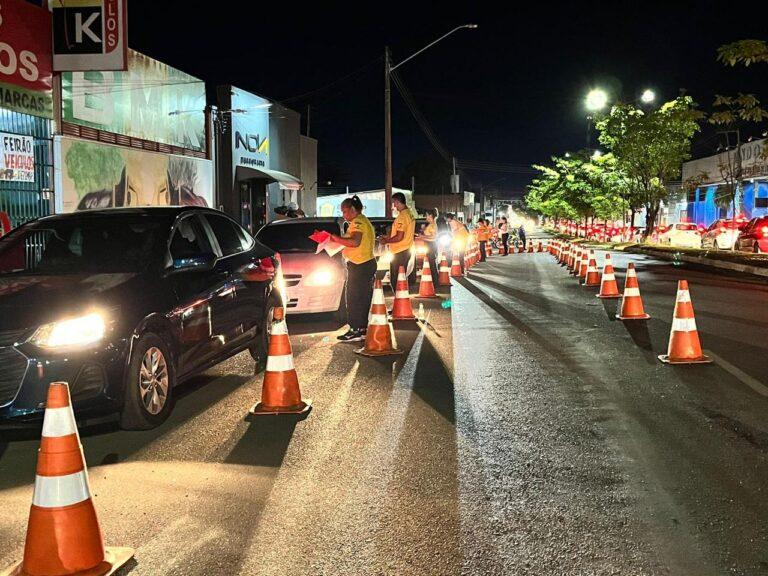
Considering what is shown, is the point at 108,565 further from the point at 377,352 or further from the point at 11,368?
the point at 377,352

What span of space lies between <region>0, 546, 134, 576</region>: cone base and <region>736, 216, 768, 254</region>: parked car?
2768cm

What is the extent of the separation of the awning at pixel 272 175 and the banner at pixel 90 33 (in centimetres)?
1219

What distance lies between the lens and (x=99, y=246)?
7.20 metres

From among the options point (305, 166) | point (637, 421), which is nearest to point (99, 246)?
point (637, 421)

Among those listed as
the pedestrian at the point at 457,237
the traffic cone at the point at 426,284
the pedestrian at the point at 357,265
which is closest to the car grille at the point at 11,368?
the pedestrian at the point at 357,265

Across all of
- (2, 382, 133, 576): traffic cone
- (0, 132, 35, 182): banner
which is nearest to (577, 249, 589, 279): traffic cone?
(0, 132, 35, 182): banner

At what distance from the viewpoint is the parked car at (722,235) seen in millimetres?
35963

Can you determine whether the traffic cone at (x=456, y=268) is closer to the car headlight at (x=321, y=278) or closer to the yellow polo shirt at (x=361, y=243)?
the car headlight at (x=321, y=278)

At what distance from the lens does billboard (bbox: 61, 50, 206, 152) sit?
17312 millimetres

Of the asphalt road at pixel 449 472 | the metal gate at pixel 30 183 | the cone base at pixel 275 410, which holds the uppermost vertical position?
the metal gate at pixel 30 183

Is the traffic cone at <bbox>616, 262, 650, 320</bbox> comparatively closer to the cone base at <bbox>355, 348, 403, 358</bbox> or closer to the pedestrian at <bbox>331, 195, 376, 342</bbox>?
the pedestrian at <bbox>331, 195, 376, 342</bbox>

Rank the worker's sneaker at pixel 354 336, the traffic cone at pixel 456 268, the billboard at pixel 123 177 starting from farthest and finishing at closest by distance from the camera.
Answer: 1. the traffic cone at pixel 456 268
2. the billboard at pixel 123 177
3. the worker's sneaker at pixel 354 336

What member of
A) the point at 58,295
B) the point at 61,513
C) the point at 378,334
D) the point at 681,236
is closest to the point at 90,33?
the point at 378,334

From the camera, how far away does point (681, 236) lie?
155 feet
